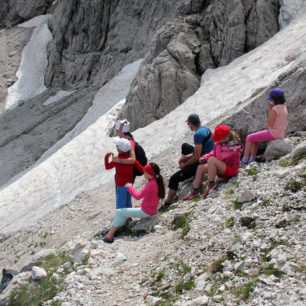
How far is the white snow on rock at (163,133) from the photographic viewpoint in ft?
51.9

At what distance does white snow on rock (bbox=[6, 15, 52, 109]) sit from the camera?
39625mm

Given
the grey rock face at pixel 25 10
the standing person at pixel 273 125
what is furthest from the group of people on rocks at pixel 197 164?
the grey rock face at pixel 25 10

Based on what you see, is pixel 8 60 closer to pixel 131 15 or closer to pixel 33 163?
pixel 131 15

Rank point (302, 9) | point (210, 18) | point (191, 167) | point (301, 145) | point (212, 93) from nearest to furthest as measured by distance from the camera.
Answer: point (301, 145) < point (191, 167) < point (212, 93) < point (302, 9) < point (210, 18)

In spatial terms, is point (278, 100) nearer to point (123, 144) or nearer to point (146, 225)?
point (123, 144)

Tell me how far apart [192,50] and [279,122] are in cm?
Answer: 1396

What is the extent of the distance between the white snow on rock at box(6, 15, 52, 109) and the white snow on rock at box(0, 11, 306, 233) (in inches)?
771

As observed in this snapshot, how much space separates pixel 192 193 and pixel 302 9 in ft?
48.0

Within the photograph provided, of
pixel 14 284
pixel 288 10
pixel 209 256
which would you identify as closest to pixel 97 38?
pixel 288 10

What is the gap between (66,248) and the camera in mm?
8258

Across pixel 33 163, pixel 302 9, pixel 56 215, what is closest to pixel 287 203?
pixel 56 215

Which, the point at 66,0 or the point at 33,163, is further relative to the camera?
the point at 66,0

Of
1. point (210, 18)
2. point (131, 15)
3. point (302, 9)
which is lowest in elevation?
point (302, 9)

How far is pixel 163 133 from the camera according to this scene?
17.0 metres
